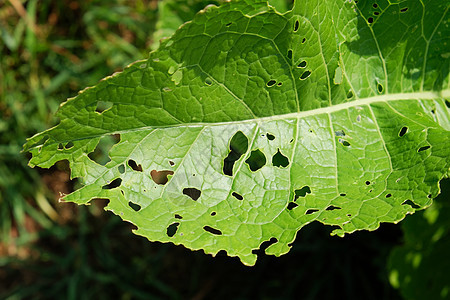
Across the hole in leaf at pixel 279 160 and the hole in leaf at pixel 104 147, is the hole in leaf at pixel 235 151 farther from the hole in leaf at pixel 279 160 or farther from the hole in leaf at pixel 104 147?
the hole in leaf at pixel 104 147

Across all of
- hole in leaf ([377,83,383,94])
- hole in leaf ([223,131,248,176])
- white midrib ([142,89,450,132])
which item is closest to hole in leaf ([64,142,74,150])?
white midrib ([142,89,450,132])

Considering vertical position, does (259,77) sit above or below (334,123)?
above

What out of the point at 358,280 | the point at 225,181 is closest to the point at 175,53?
the point at 225,181

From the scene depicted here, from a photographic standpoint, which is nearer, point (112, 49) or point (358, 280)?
point (358, 280)

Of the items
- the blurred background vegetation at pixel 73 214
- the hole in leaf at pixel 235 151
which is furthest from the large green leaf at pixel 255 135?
the blurred background vegetation at pixel 73 214

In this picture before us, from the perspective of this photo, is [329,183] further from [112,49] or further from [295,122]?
[112,49]

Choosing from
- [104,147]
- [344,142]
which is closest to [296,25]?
[344,142]
